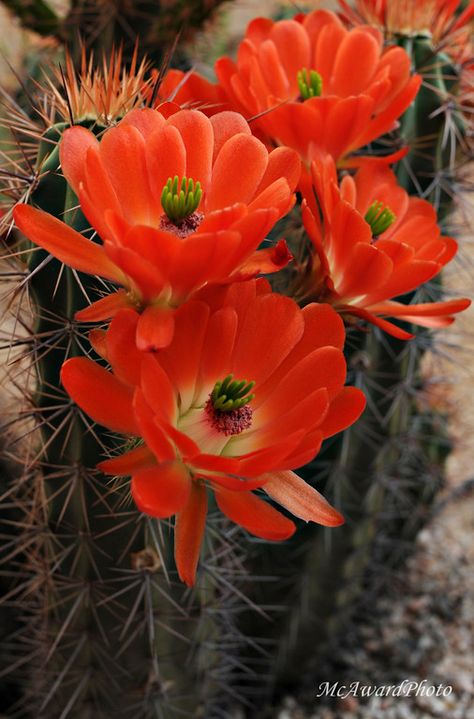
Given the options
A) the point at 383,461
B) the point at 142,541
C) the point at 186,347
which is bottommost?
the point at 383,461

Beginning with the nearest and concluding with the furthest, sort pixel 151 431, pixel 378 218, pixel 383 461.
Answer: pixel 151 431 → pixel 378 218 → pixel 383 461

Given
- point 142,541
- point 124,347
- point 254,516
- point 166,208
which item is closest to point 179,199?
point 166,208

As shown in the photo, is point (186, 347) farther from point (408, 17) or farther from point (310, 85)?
point (408, 17)

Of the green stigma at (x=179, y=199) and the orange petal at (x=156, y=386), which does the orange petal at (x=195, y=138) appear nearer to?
the green stigma at (x=179, y=199)

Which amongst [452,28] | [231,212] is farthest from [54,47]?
[231,212]

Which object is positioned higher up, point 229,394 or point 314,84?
point 314,84

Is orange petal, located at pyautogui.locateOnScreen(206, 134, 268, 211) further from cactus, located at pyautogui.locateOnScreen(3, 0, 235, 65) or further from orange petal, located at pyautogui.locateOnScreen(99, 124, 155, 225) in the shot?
cactus, located at pyautogui.locateOnScreen(3, 0, 235, 65)
